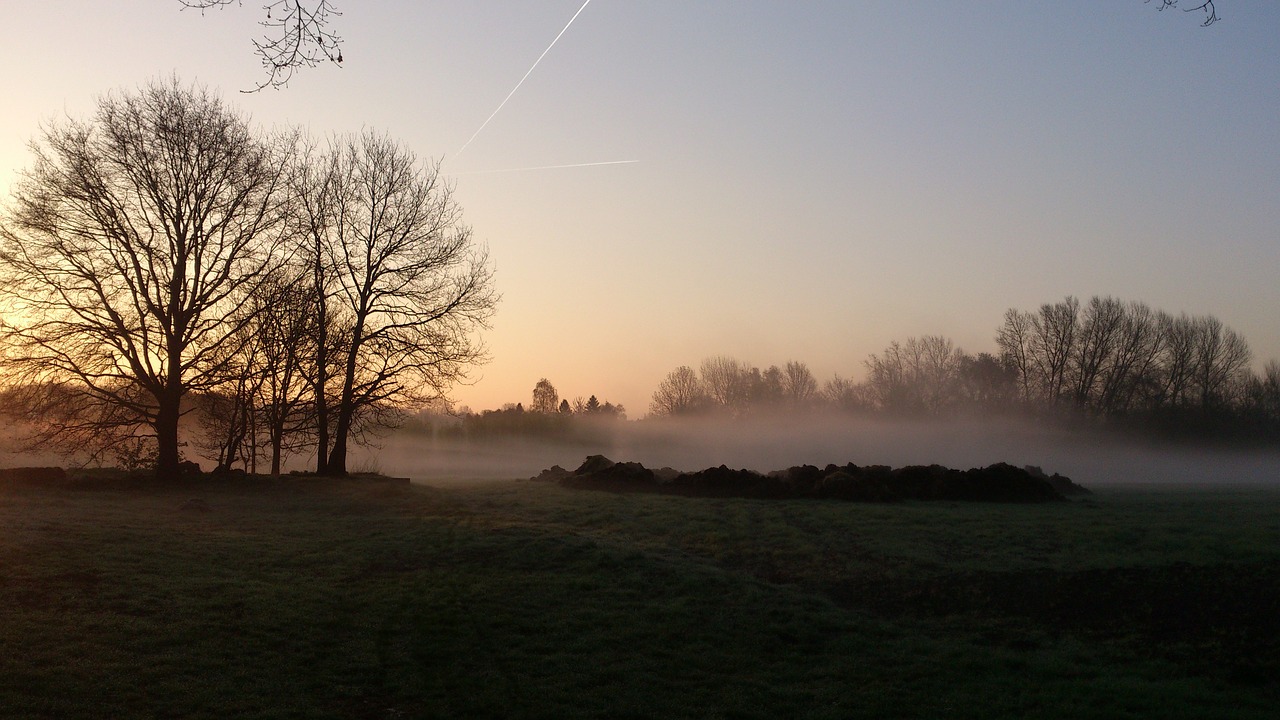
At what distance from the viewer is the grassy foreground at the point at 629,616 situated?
30.6ft

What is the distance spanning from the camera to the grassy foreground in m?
9.32

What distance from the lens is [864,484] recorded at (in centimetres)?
2641

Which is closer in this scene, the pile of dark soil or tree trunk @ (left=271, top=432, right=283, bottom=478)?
the pile of dark soil

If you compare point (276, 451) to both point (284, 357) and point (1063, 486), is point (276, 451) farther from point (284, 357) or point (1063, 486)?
point (1063, 486)

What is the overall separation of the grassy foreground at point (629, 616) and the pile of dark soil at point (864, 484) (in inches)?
212

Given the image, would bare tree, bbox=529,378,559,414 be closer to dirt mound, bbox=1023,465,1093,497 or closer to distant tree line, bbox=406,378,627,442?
distant tree line, bbox=406,378,627,442

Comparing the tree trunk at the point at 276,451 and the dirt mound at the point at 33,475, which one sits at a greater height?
the tree trunk at the point at 276,451

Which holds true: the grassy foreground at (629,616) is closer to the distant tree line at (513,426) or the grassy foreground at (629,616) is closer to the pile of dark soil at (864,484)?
the pile of dark soil at (864,484)

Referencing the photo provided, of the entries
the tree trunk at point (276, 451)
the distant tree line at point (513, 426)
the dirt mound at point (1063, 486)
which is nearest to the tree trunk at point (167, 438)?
the tree trunk at point (276, 451)

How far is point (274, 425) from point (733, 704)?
89.8ft

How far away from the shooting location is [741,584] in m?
15.0

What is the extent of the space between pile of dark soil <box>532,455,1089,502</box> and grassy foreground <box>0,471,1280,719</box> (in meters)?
5.38

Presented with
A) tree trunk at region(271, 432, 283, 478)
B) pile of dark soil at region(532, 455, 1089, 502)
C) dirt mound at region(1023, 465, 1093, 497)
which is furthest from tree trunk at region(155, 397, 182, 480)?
dirt mound at region(1023, 465, 1093, 497)

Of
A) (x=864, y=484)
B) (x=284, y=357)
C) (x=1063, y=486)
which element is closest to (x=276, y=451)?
(x=284, y=357)
